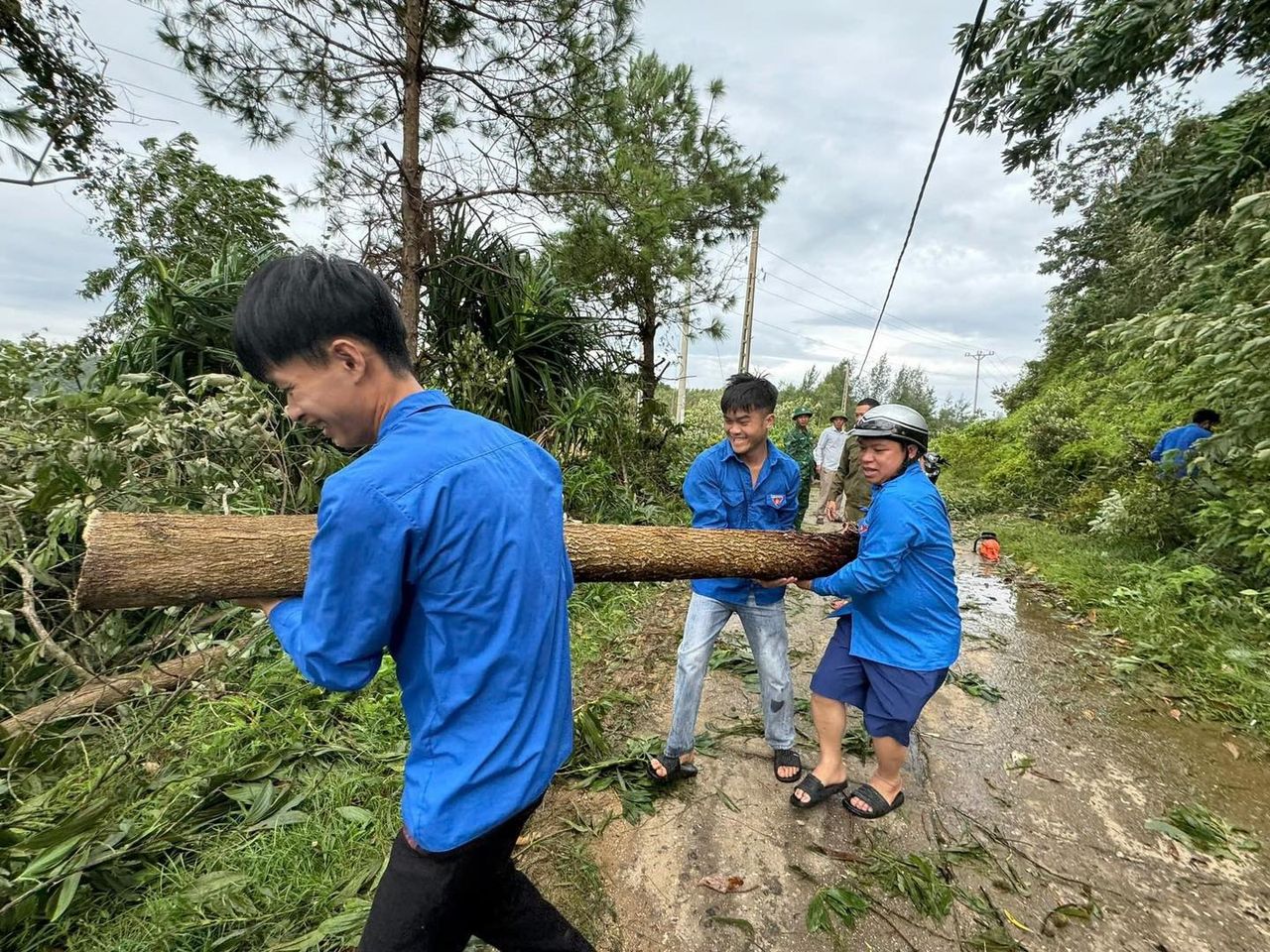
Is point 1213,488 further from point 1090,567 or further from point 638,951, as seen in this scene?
point 638,951

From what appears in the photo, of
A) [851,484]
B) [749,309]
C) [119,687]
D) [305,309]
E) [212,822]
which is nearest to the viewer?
[305,309]

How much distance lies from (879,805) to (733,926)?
886 millimetres

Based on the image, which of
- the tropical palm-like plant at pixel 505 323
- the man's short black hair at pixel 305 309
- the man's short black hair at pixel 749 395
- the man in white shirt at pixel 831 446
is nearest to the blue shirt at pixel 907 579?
the man's short black hair at pixel 749 395

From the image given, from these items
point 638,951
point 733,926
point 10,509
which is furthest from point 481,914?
point 10,509

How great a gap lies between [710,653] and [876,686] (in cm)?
71

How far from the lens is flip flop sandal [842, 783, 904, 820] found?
7.70 feet

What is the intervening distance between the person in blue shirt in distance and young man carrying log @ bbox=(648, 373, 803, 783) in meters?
4.86

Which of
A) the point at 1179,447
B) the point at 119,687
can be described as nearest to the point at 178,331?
the point at 119,687

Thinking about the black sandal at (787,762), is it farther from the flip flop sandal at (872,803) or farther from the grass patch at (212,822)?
the grass patch at (212,822)

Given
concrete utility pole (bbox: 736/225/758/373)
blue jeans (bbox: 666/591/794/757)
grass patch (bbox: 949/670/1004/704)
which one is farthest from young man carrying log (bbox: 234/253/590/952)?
concrete utility pole (bbox: 736/225/758/373)

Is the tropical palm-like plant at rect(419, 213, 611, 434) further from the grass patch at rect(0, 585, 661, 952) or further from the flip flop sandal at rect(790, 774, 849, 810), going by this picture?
the flip flop sandal at rect(790, 774, 849, 810)

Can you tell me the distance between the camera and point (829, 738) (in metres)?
2.44

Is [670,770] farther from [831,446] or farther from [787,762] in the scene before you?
[831,446]

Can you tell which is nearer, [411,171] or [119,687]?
[119,687]
